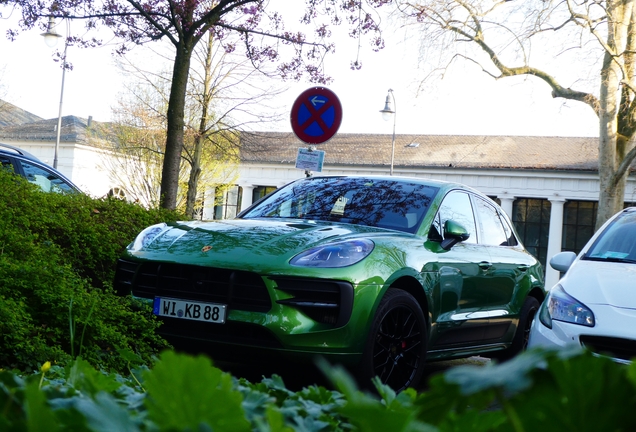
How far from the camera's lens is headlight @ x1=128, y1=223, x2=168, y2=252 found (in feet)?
18.6

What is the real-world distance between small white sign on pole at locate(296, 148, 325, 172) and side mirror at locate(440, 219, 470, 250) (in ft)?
13.8

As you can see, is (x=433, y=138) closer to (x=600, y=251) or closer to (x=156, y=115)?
(x=156, y=115)

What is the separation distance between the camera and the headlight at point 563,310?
5.04m

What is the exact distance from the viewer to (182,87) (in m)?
11.2

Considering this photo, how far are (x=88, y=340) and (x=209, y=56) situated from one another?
26874 mm

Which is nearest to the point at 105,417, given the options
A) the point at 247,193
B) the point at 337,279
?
the point at 337,279

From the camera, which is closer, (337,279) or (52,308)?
(52,308)

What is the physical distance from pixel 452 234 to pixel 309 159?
453cm

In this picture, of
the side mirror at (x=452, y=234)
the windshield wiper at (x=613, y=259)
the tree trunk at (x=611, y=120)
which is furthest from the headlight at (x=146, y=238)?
the tree trunk at (x=611, y=120)

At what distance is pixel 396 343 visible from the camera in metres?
5.33

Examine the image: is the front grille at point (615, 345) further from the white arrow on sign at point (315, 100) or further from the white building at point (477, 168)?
the white building at point (477, 168)

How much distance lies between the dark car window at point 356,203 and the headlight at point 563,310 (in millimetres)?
1093

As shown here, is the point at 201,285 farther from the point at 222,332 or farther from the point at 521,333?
the point at 521,333

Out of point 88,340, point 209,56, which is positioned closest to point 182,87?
point 88,340
